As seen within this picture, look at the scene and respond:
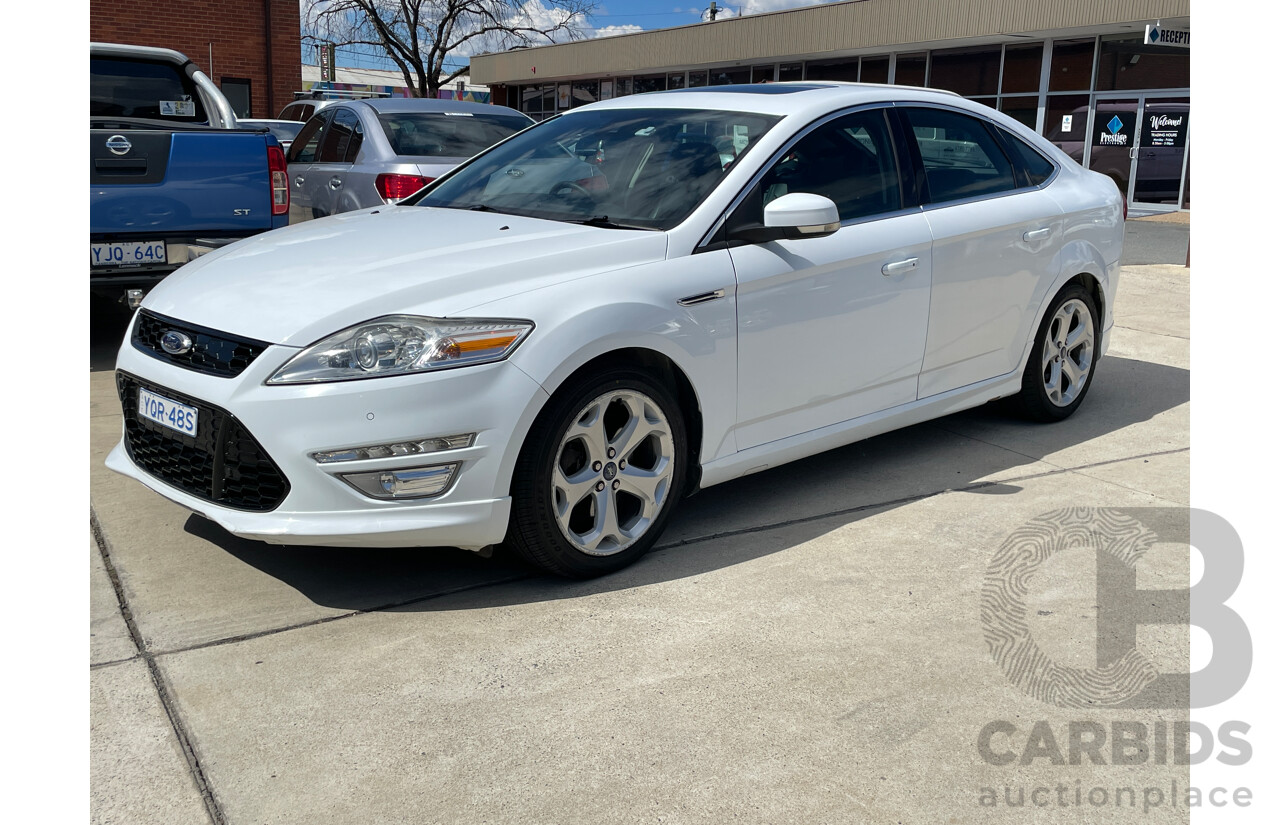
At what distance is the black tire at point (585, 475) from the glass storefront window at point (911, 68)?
2241cm

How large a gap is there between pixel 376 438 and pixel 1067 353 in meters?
3.94

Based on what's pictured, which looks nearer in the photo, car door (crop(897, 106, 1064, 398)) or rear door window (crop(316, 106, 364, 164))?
car door (crop(897, 106, 1064, 398))

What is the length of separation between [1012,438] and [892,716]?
9.86 feet

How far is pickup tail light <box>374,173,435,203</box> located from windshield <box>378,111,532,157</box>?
37 cm

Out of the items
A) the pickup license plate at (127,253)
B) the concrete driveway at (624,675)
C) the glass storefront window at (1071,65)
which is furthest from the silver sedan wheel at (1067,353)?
the glass storefront window at (1071,65)

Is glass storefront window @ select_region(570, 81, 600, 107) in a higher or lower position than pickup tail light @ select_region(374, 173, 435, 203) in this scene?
higher

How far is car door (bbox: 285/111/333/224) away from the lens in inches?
364

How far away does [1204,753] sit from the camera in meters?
2.87

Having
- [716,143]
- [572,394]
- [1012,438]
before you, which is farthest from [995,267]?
[572,394]

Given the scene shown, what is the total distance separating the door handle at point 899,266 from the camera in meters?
4.49

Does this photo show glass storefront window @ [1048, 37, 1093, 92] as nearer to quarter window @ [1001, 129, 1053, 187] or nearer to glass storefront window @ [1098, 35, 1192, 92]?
glass storefront window @ [1098, 35, 1192, 92]

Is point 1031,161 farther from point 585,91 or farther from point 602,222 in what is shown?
point 585,91

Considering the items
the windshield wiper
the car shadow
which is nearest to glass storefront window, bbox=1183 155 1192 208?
the car shadow

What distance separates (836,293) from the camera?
4301 millimetres
